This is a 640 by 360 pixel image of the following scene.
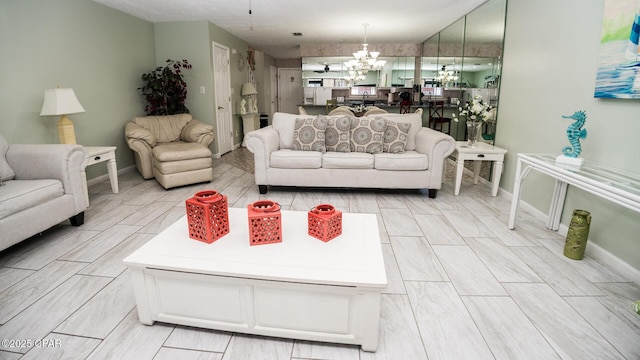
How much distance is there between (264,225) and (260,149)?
7.46 ft

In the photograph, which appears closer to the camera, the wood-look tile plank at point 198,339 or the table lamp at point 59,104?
the wood-look tile plank at point 198,339

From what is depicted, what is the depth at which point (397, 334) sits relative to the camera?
5.37 ft

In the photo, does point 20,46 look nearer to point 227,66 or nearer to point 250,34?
point 227,66

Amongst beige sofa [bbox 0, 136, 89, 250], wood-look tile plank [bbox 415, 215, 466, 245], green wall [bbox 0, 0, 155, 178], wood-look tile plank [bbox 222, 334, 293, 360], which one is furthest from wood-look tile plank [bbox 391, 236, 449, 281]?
green wall [bbox 0, 0, 155, 178]

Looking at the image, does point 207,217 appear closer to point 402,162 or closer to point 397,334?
point 397,334

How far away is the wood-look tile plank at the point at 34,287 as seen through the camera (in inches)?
71.9

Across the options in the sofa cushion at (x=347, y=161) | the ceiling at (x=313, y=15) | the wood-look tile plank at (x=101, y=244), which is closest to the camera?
the wood-look tile plank at (x=101, y=244)

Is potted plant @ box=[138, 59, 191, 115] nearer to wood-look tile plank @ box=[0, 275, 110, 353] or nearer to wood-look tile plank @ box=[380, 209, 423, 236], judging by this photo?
wood-look tile plank @ box=[0, 275, 110, 353]

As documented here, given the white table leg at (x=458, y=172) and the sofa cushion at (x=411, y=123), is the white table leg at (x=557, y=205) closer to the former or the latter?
the white table leg at (x=458, y=172)

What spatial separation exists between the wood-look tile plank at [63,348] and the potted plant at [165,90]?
14.7 ft

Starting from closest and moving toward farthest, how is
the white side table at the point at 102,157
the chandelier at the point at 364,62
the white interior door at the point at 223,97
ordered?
the white side table at the point at 102,157
the white interior door at the point at 223,97
the chandelier at the point at 364,62

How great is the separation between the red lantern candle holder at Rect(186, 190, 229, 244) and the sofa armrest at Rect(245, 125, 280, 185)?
2.08 m

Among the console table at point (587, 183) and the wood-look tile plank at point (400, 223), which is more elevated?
the console table at point (587, 183)

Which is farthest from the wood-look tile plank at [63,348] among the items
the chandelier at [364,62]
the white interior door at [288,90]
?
the white interior door at [288,90]
